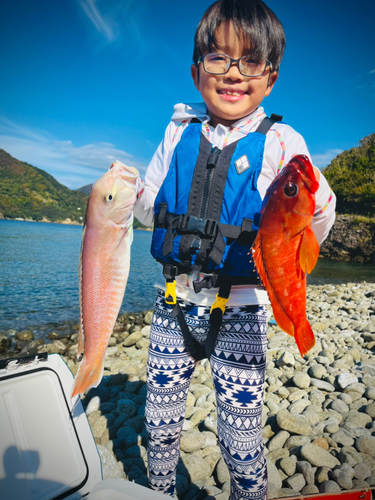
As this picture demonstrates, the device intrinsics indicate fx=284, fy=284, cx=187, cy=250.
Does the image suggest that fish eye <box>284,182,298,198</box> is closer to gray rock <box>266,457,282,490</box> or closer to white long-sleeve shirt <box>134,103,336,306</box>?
white long-sleeve shirt <box>134,103,336,306</box>

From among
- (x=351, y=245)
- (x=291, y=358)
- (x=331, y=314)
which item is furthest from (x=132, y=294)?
(x=351, y=245)

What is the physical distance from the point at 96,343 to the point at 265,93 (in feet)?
6.46

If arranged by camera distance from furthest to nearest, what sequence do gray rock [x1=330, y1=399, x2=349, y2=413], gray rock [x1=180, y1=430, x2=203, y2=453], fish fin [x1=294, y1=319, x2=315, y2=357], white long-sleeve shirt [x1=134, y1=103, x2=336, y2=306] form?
1. gray rock [x1=330, y1=399, x2=349, y2=413]
2. gray rock [x1=180, y1=430, x2=203, y2=453]
3. white long-sleeve shirt [x1=134, y1=103, x2=336, y2=306]
4. fish fin [x1=294, y1=319, x2=315, y2=357]

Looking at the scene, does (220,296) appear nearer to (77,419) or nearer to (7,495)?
(77,419)

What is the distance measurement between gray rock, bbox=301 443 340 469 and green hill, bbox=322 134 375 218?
30930mm

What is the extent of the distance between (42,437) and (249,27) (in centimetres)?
320

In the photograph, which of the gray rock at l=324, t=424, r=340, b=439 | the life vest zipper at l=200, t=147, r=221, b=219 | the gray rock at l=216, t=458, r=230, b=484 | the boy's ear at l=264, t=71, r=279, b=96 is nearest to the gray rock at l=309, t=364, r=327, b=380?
the gray rock at l=324, t=424, r=340, b=439

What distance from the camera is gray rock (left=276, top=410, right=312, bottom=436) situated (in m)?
3.37

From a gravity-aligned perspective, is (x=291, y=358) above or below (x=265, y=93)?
below

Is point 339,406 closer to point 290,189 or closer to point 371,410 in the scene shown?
point 371,410

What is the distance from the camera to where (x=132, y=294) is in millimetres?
12852

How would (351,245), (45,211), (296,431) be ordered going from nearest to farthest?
(296,431)
(351,245)
(45,211)

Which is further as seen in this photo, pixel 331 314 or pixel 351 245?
pixel 351 245

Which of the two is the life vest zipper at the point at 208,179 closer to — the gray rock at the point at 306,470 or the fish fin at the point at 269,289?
the fish fin at the point at 269,289
